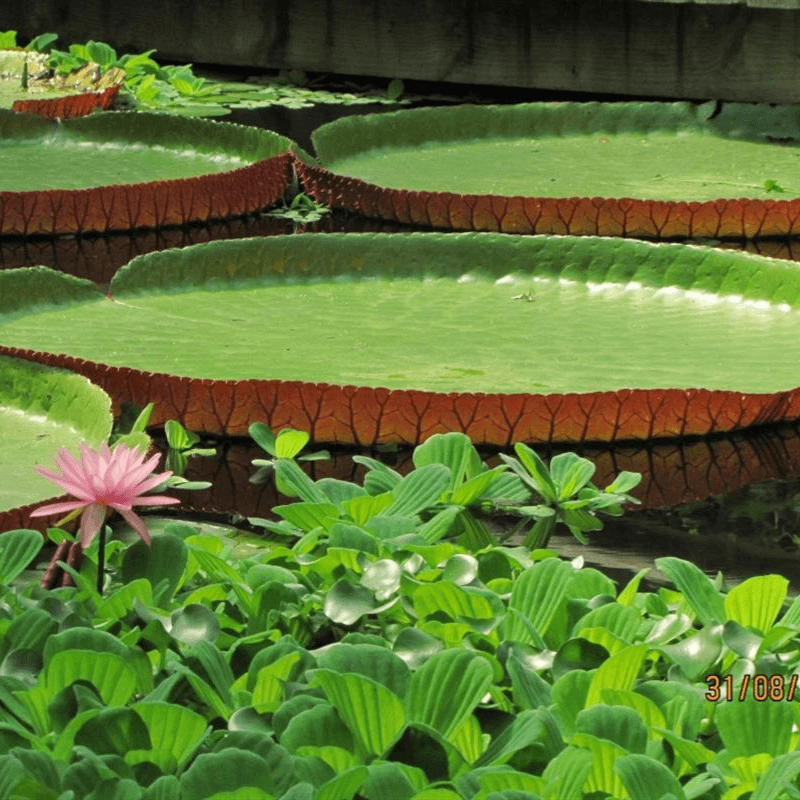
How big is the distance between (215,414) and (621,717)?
106 cm

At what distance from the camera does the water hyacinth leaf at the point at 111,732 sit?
125 centimetres

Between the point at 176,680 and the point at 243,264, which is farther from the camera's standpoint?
the point at 243,264

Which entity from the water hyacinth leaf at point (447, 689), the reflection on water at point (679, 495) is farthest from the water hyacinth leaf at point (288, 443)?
the water hyacinth leaf at point (447, 689)

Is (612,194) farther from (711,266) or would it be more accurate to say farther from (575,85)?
(575,85)

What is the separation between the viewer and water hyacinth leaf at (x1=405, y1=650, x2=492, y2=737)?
1286 millimetres

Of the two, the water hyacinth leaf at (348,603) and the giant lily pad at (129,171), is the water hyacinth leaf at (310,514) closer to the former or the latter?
the water hyacinth leaf at (348,603)

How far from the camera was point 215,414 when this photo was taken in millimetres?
2215

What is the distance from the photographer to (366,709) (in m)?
1.25

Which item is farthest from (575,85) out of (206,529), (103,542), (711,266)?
(103,542)

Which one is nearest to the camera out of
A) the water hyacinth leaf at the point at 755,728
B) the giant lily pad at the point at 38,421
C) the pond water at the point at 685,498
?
the water hyacinth leaf at the point at 755,728

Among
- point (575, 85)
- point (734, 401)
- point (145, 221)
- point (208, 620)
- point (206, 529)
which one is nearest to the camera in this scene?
point (208, 620)

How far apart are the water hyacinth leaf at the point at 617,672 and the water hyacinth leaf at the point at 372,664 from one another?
0.44 ft

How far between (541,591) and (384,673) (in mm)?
227

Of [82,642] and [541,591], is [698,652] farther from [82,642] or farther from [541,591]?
[82,642]
